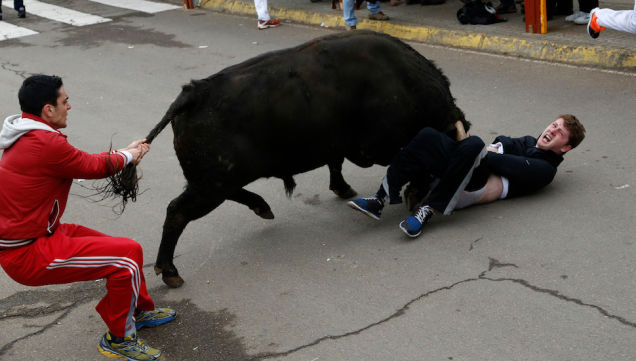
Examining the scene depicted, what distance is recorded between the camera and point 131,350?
12.4ft

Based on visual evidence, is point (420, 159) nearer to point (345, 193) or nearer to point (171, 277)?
point (345, 193)

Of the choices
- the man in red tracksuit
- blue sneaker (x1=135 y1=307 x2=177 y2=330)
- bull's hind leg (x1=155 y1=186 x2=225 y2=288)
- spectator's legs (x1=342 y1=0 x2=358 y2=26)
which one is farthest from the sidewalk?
the man in red tracksuit

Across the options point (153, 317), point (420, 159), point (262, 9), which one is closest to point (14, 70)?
point (262, 9)

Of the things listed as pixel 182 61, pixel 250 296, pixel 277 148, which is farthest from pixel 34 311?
pixel 182 61

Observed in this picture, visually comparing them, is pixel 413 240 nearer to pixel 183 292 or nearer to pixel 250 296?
pixel 250 296

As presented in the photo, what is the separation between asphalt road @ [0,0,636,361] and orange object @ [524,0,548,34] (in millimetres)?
1871

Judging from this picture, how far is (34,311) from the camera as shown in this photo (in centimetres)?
443

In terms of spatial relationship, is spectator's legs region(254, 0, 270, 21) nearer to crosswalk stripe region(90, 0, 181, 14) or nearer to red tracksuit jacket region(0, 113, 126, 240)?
crosswalk stripe region(90, 0, 181, 14)

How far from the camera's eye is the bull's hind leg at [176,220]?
176 inches

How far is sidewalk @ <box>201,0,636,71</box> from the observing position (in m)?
7.88

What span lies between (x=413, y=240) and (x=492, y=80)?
11.9 feet

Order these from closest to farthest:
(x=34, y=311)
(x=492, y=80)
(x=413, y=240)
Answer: (x=34, y=311) → (x=413, y=240) → (x=492, y=80)

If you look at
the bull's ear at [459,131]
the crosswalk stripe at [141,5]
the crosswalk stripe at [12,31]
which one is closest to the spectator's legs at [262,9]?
the crosswalk stripe at [141,5]

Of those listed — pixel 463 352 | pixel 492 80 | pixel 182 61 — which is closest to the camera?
pixel 463 352
